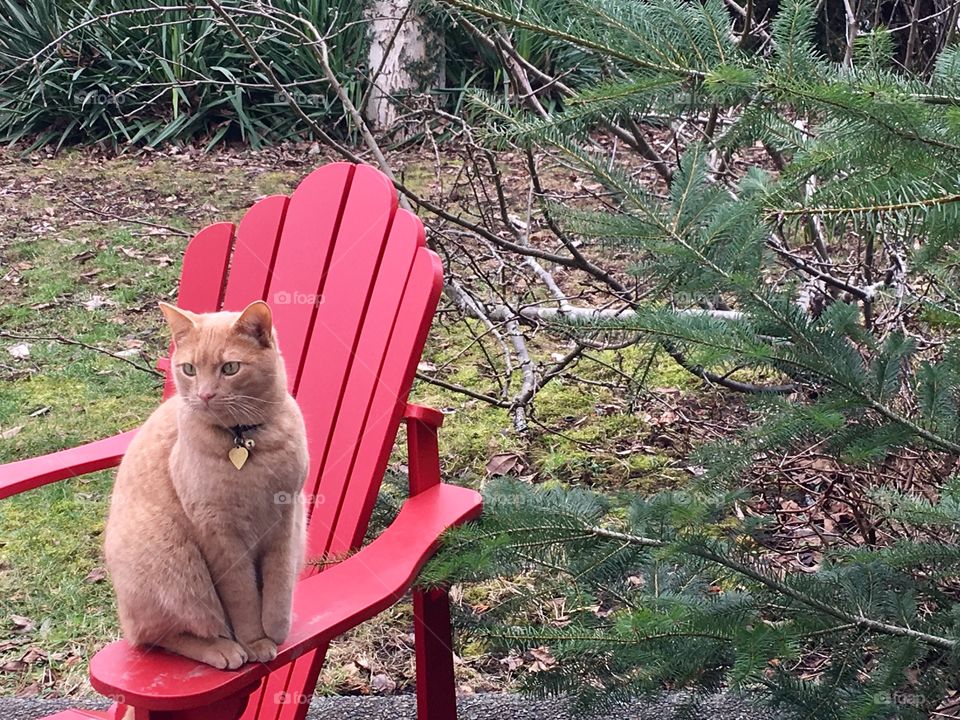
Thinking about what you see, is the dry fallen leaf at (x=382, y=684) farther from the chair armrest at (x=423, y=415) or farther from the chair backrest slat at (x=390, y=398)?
the chair armrest at (x=423, y=415)

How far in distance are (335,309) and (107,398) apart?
2.75 metres

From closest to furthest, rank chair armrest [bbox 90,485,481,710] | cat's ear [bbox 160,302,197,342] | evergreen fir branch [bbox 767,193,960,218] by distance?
1. evergreen fir branch [bbox 767,193,960,218]
2. chair armrest [bbox 90,485,481,710]
3. cat's ear [bbox 160,302,197,342]

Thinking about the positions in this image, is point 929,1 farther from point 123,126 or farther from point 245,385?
point 123,126

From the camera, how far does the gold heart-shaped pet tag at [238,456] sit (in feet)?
5.74

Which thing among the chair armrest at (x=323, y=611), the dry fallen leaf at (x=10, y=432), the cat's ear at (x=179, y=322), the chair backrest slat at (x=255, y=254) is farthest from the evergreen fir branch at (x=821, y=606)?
the dry fallen leaf at (x=10, y=432)

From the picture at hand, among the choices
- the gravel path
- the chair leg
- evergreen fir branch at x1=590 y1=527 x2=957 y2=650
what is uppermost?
evergreen fir branch at x1=590 y1=527 x2=957 y2=650

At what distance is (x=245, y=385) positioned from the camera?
1.81 metres

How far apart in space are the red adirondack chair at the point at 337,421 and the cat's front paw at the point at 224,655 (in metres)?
0.02

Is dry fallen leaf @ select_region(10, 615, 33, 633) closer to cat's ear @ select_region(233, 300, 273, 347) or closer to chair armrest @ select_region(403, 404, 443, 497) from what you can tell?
chair armrest @ select_region(403, 404, 443, 497)

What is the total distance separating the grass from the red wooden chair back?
3.26 feet

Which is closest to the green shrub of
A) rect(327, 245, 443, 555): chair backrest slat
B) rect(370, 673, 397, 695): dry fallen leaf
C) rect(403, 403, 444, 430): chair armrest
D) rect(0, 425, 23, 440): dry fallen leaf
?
rect(0, 425, 23, 440): dry fallen leaf

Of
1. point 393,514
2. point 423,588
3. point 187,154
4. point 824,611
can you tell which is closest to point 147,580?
point 423,588

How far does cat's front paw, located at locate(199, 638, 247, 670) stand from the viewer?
67.2 inches

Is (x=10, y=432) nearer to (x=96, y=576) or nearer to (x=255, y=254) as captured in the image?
(x=96, y=576)
